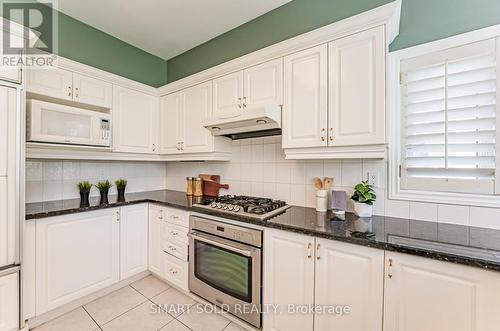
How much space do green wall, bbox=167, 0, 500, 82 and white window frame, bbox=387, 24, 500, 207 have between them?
5cm

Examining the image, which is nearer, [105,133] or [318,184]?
[318,184]

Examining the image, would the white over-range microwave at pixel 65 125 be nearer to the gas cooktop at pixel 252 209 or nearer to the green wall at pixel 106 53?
the green wall at pixel 106 53

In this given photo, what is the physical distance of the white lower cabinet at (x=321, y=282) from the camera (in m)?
1.24

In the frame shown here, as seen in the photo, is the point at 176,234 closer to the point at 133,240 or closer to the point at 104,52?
the point at 133,240

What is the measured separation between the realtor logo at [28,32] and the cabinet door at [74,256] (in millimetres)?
1252

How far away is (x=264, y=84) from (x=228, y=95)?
42 centimetres

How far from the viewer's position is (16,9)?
2078 millimetres

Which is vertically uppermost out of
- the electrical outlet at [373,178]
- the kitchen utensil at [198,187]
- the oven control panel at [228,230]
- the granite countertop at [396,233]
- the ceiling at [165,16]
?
the ceiling at [165,16]

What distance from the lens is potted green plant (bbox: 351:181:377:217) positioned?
1.66 metres

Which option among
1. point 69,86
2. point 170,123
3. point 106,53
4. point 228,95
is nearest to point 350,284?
point 228,95

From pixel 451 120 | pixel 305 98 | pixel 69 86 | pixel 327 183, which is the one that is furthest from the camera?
pixel 69 86

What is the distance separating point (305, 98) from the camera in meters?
1.75

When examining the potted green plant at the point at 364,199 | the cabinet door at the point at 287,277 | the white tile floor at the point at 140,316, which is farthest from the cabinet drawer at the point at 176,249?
the potted green plant at the point at 364,199

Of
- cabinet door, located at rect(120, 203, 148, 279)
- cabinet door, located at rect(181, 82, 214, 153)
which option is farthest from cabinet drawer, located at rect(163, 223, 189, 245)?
cabinet door, located at rect(181, 82, 214, 153)
